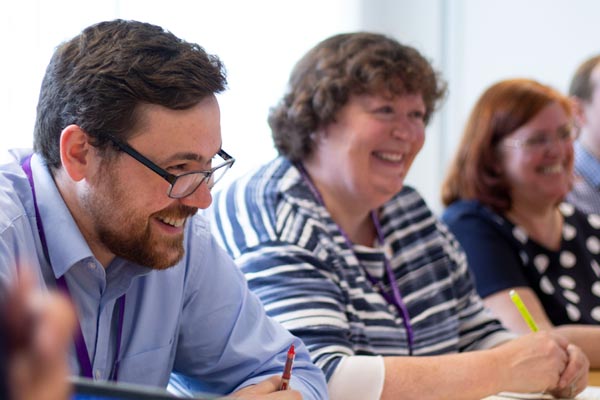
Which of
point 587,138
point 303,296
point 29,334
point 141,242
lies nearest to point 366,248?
point 303,296

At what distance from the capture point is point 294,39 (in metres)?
3.36

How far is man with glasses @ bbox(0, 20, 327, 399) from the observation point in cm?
128

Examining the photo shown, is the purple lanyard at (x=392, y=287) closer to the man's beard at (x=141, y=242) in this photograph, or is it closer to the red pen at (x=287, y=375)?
the red pen at (x=287, y=375)

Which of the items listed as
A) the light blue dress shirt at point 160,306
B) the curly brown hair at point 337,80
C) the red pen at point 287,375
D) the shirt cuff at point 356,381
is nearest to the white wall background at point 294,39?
the curly brown hair at point 337,80

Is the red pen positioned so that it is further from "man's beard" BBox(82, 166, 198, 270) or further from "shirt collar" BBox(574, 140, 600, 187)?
"shirt collar" BBox(574, 140, 600, 187)

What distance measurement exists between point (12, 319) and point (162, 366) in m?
1.06

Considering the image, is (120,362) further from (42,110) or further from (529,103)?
(529,103)

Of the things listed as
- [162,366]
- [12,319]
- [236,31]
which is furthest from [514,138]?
[12,319]

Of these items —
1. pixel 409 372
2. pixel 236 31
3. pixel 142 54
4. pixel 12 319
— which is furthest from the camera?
pixel 236 31

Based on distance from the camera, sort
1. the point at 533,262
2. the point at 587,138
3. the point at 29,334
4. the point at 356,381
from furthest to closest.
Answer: the point at 587,138, the point at 533,262, the point at 356,381, the point at 29,334

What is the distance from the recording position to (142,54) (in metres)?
1.30

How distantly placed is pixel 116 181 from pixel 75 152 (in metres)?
0.07

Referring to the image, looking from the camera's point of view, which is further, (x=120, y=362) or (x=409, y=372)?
(x=409, y=372)

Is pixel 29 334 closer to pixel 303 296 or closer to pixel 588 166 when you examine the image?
pixel 303 296
